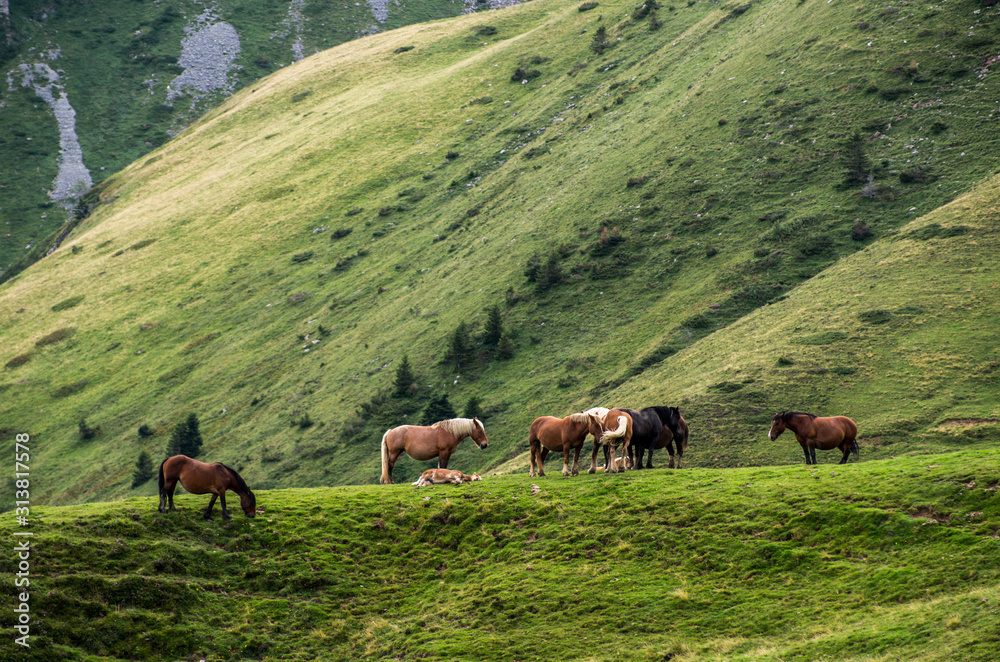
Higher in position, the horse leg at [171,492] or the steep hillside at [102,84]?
the steep hillside at [102,84]

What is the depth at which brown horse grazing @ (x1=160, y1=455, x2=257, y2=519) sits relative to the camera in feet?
65.0

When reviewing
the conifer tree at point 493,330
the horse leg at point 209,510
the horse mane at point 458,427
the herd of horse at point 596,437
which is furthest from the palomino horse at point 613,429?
the conifer tree at point 493,330

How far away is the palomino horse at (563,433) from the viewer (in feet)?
78.1

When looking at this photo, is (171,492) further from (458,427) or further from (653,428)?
(653,428)

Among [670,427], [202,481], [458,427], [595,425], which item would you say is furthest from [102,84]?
[670,427]

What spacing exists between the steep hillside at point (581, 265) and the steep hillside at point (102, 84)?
58.4m

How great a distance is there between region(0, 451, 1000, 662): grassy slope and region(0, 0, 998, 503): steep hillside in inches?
596

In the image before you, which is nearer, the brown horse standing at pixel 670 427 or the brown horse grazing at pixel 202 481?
the brown horse grazing at pixel 202 481

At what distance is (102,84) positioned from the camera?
184m

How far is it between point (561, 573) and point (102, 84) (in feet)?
671

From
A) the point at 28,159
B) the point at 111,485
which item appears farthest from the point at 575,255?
the point at 28,159

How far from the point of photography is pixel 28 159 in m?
165

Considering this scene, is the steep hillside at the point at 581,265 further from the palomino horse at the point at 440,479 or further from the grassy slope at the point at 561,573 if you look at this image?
the palomino horse at the point at 440,479

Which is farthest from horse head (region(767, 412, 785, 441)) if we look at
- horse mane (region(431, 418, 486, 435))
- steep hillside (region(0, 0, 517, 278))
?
steep hillside (region(0, 0, 517, 278))
